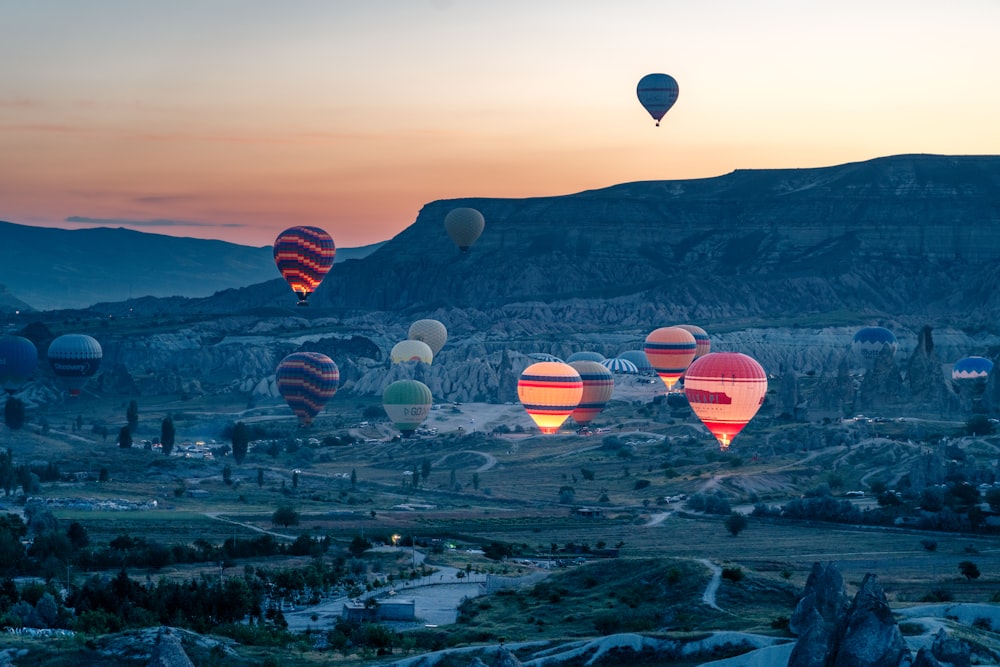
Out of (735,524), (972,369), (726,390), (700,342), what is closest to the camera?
(735,524)

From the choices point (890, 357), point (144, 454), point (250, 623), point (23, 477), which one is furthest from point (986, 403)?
point (250, 623)

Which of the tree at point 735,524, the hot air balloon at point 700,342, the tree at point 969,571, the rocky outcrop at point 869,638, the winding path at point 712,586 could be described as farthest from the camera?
the hot air balloon at point 700,342

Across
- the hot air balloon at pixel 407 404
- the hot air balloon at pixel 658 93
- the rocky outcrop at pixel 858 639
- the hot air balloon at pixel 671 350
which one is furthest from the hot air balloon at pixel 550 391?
the rocky outcrop at pixel 858 639

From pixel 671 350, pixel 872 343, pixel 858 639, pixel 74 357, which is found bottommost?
pixel 858 639

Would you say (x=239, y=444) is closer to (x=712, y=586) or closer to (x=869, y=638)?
(x=712, y=586)

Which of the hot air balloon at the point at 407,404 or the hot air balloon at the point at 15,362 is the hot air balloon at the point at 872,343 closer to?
the hot air balloon at the point at 407,404

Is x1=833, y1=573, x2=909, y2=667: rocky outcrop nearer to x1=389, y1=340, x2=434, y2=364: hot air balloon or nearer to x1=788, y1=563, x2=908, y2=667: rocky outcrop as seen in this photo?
x1=788, y1=563, x2=908, y2=667: rocky outcrop

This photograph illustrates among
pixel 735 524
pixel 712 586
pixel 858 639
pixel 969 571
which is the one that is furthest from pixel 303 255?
pixel 858 639
